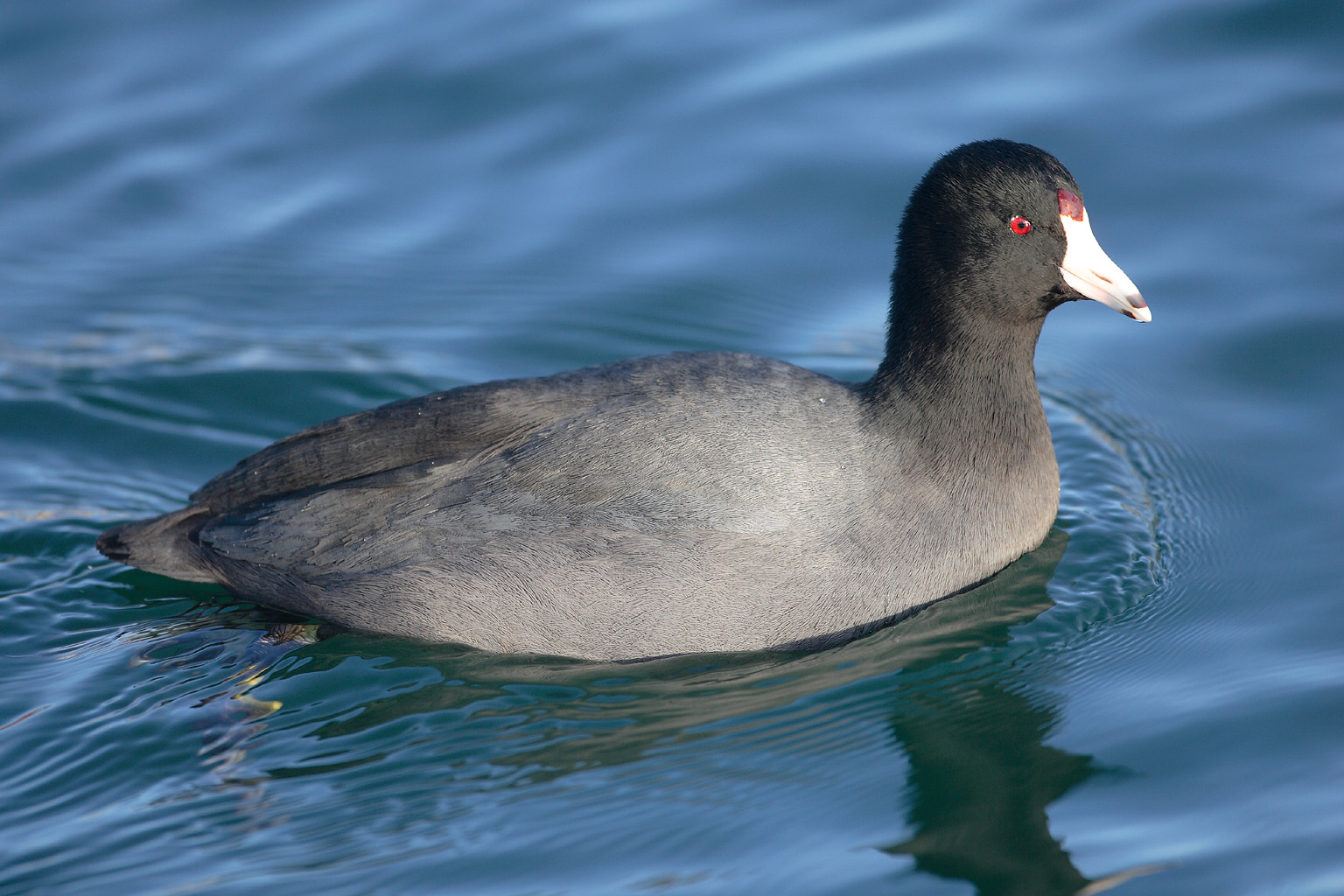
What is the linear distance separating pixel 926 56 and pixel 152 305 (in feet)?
14.8

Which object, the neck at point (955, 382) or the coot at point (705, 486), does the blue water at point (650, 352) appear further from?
the neck at point (955, 382)

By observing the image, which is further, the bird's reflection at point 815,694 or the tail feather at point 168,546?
the tail feather at point 168,546

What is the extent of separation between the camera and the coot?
4.27m

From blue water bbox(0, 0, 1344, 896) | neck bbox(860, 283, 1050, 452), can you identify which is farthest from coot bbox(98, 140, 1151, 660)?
blue water bbox(0, 0, 1344, 896)

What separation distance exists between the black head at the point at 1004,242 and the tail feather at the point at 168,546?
2651 millimetres

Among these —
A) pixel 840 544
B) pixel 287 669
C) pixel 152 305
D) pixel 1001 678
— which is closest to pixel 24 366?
pixel 152 305

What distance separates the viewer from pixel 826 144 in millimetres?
7465

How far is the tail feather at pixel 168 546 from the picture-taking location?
4.76 m

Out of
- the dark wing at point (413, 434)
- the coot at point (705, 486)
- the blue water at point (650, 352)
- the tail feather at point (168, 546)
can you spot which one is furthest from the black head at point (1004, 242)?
the tail feather at point (168, 546)

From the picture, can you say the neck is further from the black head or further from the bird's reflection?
the bird's reflection

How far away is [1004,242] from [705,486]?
4.28 ft

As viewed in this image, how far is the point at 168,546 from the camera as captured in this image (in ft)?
15.7

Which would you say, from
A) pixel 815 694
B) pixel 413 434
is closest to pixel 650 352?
pixel 413 434

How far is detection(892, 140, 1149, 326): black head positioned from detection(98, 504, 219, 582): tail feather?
2.65m
